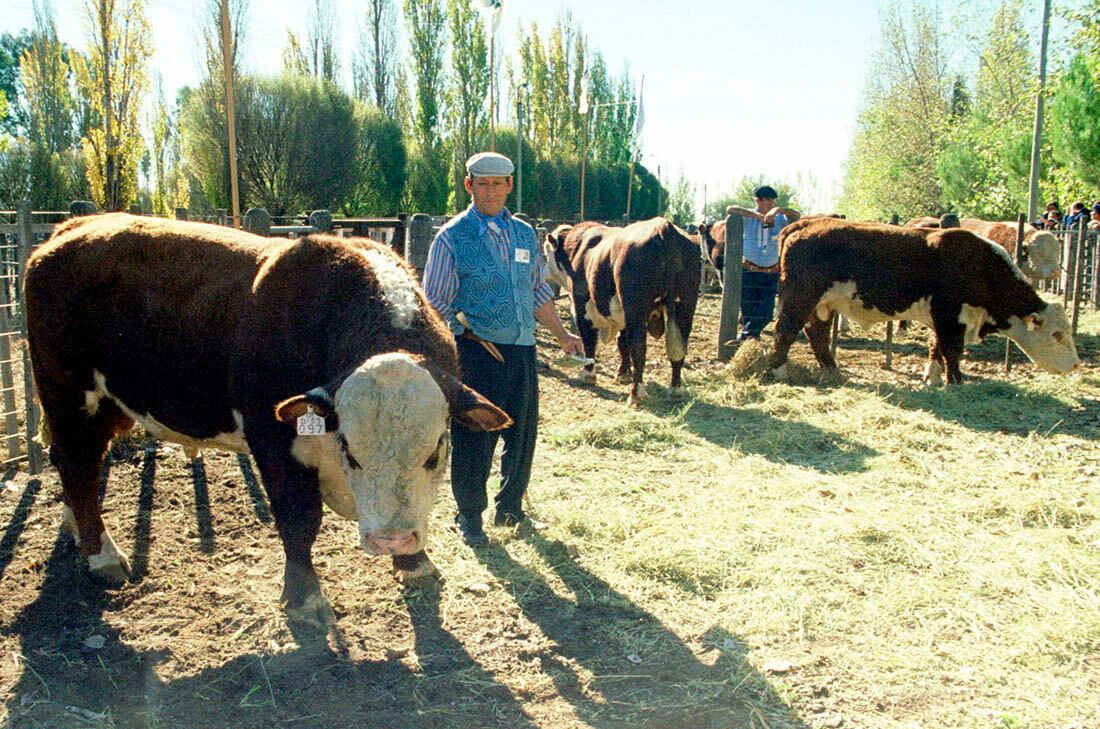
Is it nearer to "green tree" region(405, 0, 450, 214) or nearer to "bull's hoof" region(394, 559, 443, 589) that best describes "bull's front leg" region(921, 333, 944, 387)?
"bull's hoof" region(394, 559, 443, 589)

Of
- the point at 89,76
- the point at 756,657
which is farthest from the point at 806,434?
the point at 89,76

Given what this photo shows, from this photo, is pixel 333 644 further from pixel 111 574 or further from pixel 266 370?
pixel 111 574

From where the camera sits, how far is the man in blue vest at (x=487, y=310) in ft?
14.7

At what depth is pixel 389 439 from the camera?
300 centimetres

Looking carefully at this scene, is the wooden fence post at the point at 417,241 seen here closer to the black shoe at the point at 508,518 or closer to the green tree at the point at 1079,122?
the black shoe at the point at 508,518

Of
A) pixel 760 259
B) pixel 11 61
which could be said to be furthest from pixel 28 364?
pixel 11 61

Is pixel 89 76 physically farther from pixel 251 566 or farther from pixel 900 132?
pixel 900 132

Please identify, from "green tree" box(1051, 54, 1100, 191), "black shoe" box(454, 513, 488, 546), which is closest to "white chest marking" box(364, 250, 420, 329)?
"black shoe" box(454, 513, 488, 546)

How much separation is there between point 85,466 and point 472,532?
82.1 inches

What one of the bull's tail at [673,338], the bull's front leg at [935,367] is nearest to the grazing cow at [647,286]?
the bull's tail at [673,338]

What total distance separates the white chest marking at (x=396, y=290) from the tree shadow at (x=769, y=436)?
366 centimetres

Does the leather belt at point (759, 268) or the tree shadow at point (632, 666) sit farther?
the leather belt at point (759, 268)

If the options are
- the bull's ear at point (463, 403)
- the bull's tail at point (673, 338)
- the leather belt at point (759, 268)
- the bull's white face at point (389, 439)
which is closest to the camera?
the bull's white face at point (389, 439)

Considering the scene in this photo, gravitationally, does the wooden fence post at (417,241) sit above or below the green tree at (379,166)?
below
